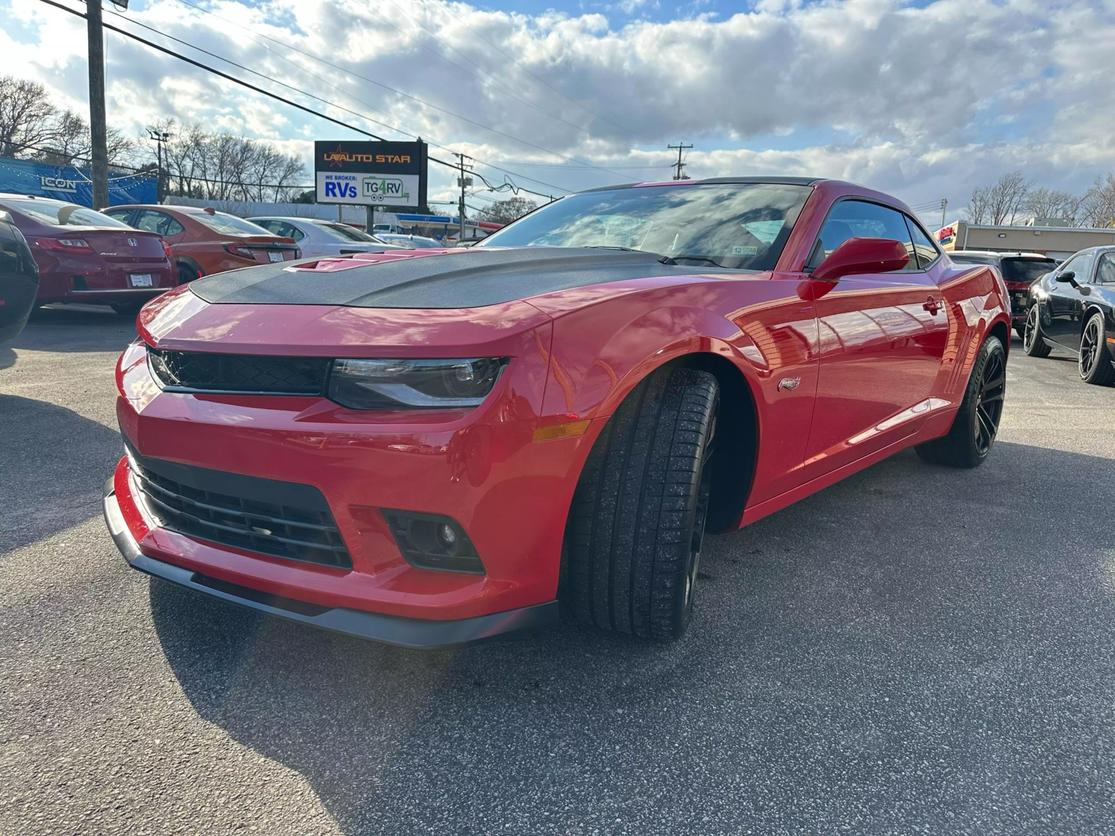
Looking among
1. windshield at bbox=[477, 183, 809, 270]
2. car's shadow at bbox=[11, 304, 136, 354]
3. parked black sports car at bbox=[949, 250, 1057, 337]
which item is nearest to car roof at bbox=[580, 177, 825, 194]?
windshield at bbox=[477, 183, 809, 270]

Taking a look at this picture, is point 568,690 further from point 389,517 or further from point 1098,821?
point 1098,821

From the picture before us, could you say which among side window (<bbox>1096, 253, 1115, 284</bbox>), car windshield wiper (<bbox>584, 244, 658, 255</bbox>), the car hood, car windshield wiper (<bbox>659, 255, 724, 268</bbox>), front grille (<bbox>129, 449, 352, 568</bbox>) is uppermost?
side window (<bbox>1096, 253, 1115, 284</bbox>)

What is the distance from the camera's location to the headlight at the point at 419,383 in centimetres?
153

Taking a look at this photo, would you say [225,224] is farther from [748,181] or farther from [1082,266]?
[1082,266]

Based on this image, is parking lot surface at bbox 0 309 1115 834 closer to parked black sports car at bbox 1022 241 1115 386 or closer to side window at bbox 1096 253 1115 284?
parked black sports car at bbox 1022 241 1115 386

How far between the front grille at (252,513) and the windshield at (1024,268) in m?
12.1

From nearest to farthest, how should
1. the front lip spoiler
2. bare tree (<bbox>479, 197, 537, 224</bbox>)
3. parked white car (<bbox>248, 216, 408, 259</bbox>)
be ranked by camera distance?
the front lip spoiler
parked white car (<bbox>248, 216, 408, 259</bbox>)
bare tree (<bbox>479, 197, 537, 224</bbox>)

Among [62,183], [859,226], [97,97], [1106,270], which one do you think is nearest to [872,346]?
[859,226]

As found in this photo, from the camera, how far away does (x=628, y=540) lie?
180 cm

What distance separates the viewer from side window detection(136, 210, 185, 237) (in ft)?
28.4

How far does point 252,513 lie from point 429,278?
0.74 m

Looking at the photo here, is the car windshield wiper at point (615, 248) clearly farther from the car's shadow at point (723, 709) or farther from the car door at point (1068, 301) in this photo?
the car door at point (1068, 301)

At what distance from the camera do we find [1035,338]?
9.27 metres

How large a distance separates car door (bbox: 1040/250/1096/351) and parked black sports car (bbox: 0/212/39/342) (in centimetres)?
901
